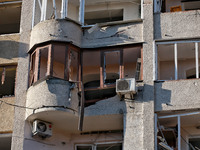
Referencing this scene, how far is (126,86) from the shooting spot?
20.6 metres

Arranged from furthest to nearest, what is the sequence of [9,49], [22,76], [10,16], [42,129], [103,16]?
[10,16] < [103,16] < [9,49] < [22,76] < [42,129]

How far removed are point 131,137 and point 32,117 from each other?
12.8 ft

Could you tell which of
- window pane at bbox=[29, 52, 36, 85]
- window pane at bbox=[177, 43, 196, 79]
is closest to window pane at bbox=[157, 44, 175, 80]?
window pane at bbox=[177, 43, 196, 79]

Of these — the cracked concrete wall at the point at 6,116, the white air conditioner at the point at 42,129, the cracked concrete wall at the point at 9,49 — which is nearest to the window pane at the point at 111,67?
the white air conditioner at the point at 42,129

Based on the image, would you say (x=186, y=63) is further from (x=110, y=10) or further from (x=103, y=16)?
(x=103, y=16)

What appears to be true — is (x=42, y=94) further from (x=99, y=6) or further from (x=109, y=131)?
(x=99, y=6)

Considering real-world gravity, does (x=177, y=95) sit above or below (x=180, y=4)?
below

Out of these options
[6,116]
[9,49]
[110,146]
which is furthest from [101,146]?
[9,49]

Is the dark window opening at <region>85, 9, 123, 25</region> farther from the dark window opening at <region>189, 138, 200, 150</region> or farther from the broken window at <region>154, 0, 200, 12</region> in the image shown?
the dark window opening at <region>189, 138, 200, 150</region>

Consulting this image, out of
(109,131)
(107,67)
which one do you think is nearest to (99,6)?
(107,67)

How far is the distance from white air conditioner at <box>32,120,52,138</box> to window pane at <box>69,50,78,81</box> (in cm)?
216

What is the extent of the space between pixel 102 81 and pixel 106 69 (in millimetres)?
1123

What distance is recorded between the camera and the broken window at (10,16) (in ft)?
80.5

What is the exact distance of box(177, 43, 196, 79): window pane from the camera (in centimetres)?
2236
